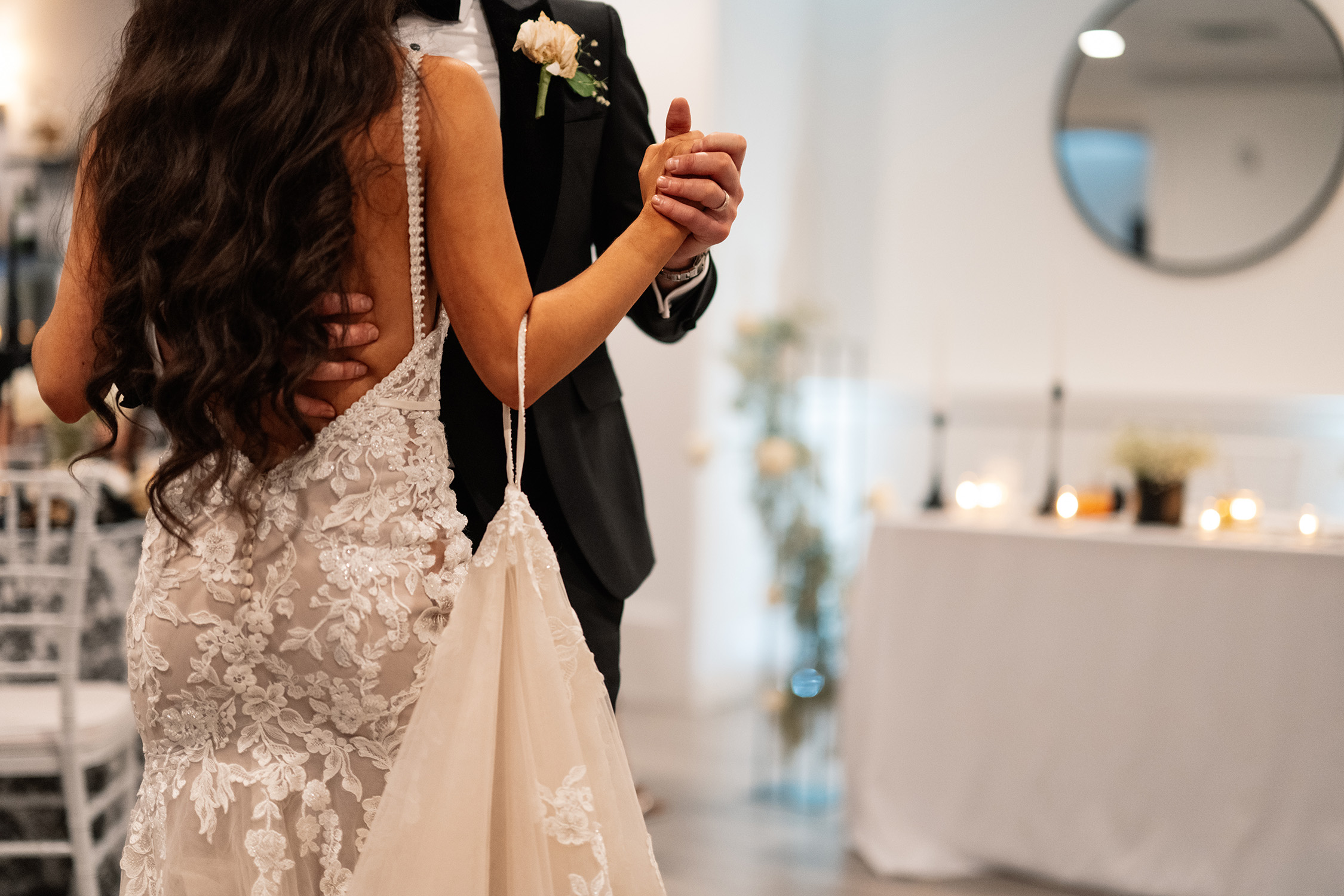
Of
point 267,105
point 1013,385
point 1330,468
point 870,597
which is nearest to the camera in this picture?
point 267,105

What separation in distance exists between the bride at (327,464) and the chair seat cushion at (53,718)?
4.04 feet

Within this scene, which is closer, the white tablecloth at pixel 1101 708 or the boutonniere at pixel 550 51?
the boutonniere at pixel 550 51

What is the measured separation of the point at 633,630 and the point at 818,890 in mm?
1727

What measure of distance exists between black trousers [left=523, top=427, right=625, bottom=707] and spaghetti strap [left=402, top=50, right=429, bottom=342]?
30 cm

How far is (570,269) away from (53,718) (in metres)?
1.62

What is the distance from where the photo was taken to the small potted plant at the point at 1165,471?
103 inches

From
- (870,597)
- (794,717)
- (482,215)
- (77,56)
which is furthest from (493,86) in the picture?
(77,56)

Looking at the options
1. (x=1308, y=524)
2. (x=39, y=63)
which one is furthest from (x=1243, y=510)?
(x=39, y=63)

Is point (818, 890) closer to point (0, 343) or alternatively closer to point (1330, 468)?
point (1330, 468)

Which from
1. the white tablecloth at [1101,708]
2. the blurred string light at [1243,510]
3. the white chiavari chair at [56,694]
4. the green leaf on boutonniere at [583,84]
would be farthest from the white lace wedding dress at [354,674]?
the blurred string light at [1243,510]

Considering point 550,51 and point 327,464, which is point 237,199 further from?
point 550,51

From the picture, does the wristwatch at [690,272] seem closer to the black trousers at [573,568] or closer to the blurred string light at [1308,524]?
the black trousers at [573,568]

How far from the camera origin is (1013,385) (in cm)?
394

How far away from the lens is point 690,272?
48.6 inches
